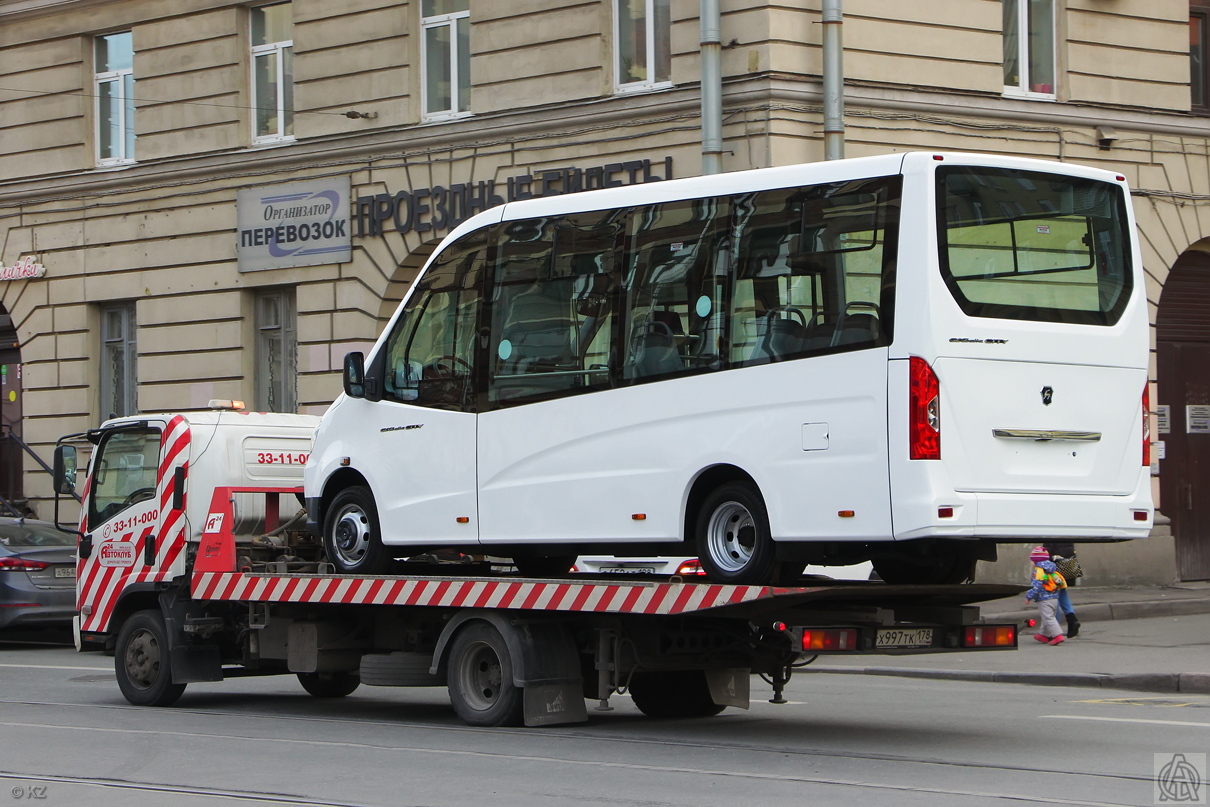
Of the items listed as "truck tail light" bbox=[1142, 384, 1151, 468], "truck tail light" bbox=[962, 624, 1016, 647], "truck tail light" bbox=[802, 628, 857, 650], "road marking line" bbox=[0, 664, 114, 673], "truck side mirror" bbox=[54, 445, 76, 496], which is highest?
"truck tail light" bbox=[1142, 384, 1151, 468]

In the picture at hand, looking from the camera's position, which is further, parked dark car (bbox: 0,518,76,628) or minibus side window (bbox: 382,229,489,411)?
parked dark car (bbox: 0,518,76,628)

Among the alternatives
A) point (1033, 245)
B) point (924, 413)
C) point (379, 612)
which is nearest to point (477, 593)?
point (379, 612)

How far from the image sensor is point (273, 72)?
Answer: 2547 centimetres

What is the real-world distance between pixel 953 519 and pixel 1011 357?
1.01m

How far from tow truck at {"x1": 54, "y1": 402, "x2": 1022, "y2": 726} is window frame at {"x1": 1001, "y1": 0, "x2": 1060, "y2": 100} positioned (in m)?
11.8

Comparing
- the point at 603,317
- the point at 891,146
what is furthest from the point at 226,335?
the point at 603,317

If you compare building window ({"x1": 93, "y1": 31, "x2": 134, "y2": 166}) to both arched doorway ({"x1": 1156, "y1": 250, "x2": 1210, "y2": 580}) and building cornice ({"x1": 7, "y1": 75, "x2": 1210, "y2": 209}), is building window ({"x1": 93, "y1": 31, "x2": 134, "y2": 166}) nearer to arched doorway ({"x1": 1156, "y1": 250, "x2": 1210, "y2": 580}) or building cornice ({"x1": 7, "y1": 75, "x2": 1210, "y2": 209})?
building cornice ({"x1": 7, "y1": 75, "x2": 1210, "y2": 209})

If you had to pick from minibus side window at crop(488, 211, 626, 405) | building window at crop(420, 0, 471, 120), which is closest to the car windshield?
building window at crop(420, 0, 471, 120)

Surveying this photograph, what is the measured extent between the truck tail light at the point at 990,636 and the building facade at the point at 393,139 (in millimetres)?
10422

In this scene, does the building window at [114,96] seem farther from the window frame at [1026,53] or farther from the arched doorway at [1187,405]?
the arched doorway at [1187,405]

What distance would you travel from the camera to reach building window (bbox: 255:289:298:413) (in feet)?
83.8

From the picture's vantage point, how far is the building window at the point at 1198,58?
922 inches

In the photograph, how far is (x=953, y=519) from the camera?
30.1 ft

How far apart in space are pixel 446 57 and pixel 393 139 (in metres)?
1.34
